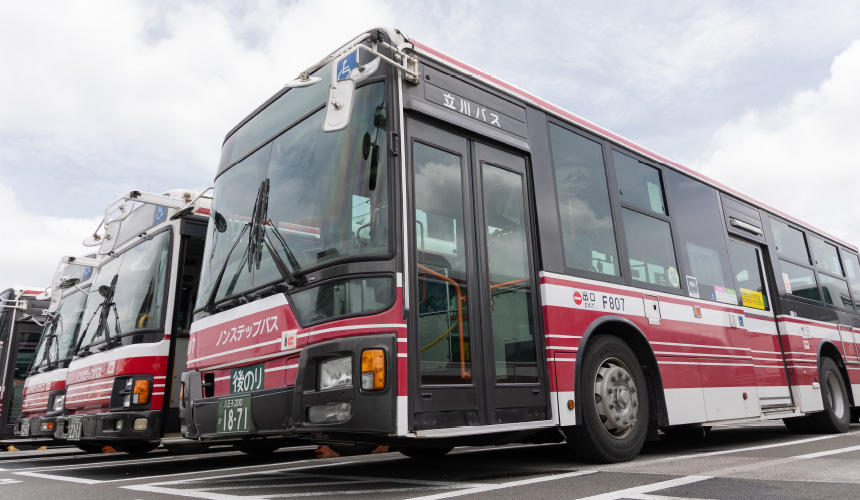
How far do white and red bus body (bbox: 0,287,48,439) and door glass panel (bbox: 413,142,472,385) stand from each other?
31.2 ft

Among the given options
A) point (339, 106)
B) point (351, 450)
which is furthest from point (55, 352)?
point (339, 106)

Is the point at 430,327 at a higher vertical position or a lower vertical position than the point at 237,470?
higher

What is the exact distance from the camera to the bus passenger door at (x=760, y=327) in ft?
22.7

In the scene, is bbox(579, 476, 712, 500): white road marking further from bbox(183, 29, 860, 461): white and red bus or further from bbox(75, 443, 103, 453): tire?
bbox(75, 443, 103, 453): tire

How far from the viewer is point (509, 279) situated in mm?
4559

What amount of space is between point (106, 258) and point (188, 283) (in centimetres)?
169

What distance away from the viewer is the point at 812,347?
807cm

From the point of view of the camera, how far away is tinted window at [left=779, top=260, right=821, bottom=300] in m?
8.19

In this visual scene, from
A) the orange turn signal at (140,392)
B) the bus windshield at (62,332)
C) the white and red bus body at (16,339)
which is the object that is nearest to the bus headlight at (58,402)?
the bus windshield at (62,332)

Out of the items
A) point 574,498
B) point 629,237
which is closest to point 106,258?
point 629,237

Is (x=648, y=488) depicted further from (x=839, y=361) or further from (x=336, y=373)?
(x=839, y=361)

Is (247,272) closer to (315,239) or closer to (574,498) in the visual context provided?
(315,239)

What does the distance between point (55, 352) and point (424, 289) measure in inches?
292

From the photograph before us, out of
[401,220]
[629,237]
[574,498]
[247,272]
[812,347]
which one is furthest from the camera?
[812,347]
